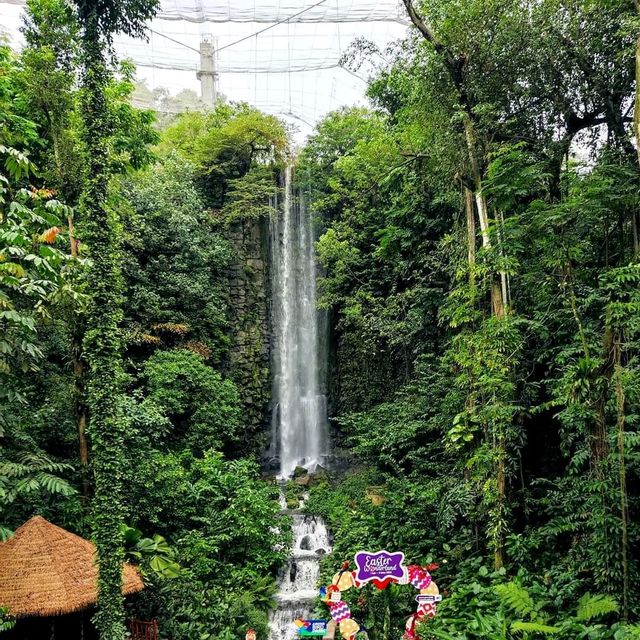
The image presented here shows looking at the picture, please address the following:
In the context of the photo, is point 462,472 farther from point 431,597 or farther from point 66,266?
point 66,266

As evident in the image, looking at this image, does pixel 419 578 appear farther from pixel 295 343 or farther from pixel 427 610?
pixel 295 343

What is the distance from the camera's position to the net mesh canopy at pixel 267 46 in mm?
15141

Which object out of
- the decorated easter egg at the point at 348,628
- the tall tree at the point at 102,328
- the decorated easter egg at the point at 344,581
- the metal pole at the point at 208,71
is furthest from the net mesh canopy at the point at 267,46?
the decorated easter egg at the point at 348,628

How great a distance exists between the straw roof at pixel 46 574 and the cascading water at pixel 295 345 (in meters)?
7.75

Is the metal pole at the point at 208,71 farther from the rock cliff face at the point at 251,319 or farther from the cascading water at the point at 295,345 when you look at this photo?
the rock cliff face at the point at 251,319

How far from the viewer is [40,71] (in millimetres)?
7340

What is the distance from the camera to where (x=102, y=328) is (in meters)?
5.68

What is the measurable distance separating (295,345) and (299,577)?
7.07m

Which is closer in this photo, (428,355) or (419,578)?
(419,578)

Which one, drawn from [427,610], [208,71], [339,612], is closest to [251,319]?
[339,612]

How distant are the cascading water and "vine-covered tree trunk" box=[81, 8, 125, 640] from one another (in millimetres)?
8138

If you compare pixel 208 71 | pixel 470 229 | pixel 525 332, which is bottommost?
pixel 525 332

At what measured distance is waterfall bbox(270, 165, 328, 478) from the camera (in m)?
14.2

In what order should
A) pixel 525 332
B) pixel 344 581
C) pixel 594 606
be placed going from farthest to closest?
1. pixel 525 332
2. pixel 344 581
3. pixel 594 606
